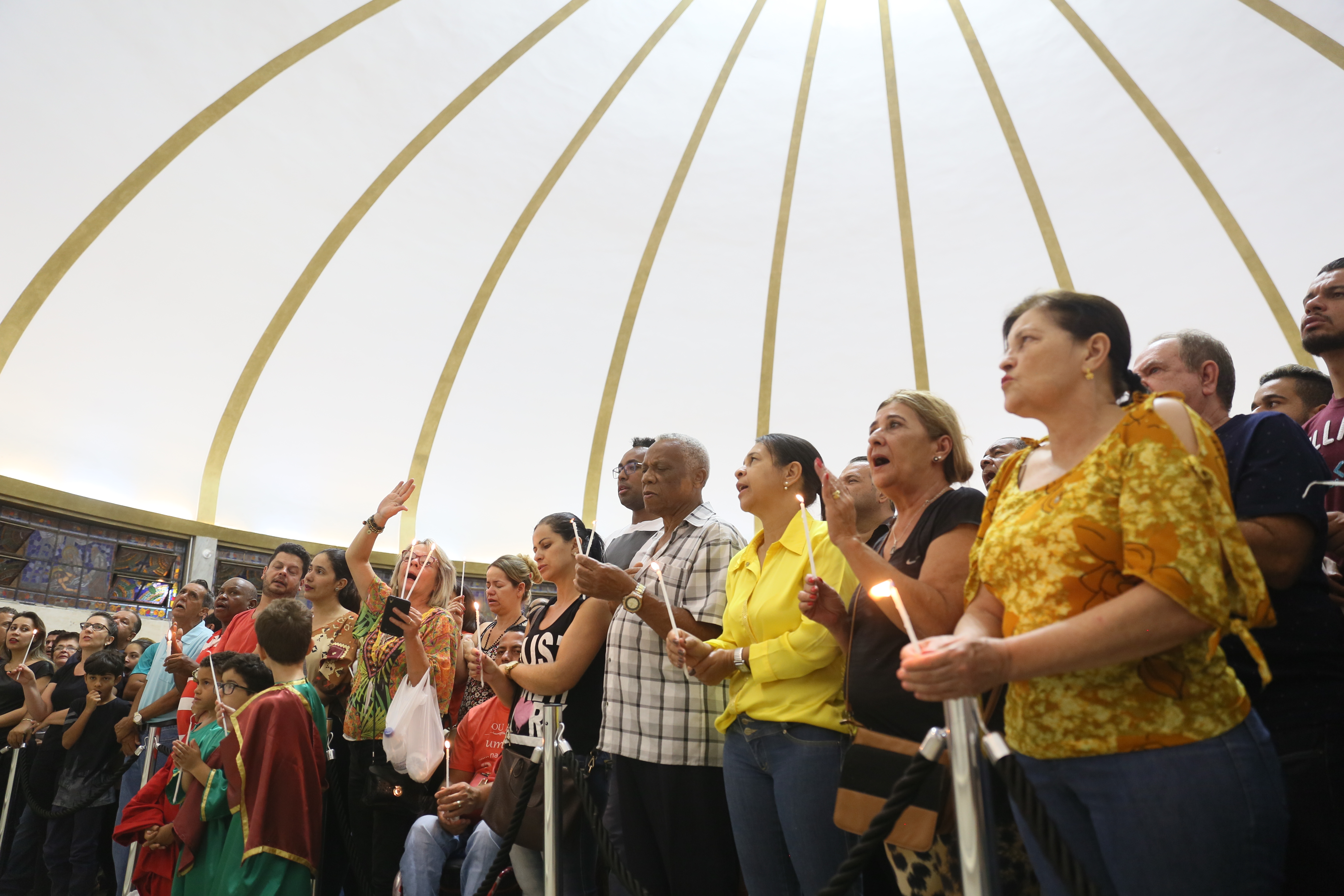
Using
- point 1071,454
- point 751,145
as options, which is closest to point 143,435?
point 751,145

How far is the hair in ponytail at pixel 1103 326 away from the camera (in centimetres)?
177

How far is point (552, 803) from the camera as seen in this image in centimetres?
249

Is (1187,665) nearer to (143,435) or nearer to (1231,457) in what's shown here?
(1231,457)

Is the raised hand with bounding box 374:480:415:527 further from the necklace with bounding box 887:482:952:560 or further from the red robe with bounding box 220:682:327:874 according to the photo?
the necklace with bounding box 887:482:952:560

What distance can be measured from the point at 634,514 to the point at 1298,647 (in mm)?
3472

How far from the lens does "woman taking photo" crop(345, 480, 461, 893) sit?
12.6 ft

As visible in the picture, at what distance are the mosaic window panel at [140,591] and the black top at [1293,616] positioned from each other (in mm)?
9377

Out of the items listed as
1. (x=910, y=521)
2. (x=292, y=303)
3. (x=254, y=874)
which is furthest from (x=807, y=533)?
(x=292, y=303)

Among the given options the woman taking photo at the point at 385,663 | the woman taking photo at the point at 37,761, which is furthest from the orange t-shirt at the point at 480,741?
the woman taking photo at the point at 37,761

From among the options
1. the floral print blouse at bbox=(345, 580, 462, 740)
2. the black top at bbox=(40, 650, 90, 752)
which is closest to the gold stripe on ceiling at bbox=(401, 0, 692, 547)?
the black top at bbox=(40, 650, 90, 752)

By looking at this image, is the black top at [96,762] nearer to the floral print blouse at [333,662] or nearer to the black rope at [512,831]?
the floral print blouse at [333,662]

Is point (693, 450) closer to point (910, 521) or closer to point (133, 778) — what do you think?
point (910, 521)

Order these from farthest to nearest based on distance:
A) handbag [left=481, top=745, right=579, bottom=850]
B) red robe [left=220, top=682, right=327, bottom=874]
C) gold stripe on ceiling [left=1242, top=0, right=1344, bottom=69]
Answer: gold stripe on ceiling [left=1242, top=0, right=1344, bottom=69] < red robe [left=220, top=682, right=327, bottom=874] < handbag [left=481, top=745, right=579, bottom=850]

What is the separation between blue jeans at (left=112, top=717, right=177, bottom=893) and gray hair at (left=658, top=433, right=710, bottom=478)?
3.53m
